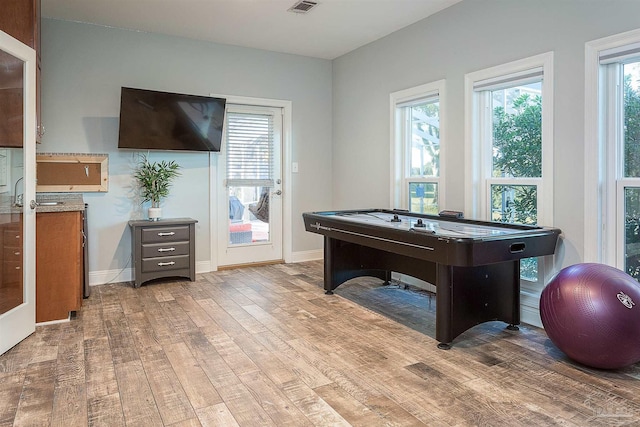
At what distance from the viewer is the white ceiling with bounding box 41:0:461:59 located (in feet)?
12.9

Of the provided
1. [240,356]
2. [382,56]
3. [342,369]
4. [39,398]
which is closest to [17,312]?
[39,398]

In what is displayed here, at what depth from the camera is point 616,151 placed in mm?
2830

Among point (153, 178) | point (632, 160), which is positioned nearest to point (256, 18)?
point (153, 178)

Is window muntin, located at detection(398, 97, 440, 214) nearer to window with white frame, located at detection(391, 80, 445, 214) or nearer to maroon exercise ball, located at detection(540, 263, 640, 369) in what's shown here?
window with white frame, located at detection(391, 80, 445, 214)

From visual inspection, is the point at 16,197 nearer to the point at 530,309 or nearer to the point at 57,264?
the point at 57,264

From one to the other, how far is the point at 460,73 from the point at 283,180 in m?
2.55

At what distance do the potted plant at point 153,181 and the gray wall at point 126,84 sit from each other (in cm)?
9

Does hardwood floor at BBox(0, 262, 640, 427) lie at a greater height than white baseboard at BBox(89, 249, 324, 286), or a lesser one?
lesser

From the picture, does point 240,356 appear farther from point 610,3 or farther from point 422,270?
point 610,3

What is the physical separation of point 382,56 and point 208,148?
7.03 feet

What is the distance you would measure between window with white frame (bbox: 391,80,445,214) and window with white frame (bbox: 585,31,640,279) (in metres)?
1.39

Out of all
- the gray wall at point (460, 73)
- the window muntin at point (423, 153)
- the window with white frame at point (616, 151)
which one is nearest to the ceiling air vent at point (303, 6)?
the gray wall at point (460, 73)

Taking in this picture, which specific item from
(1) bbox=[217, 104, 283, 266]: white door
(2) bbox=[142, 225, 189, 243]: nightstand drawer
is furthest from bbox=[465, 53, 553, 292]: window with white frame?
(2) bbox=[142, 225, 189, 243]: nightstand drawer

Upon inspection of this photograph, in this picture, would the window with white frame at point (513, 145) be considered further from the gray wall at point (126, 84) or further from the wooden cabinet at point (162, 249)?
the wooden cabinet at point (162, 249)
